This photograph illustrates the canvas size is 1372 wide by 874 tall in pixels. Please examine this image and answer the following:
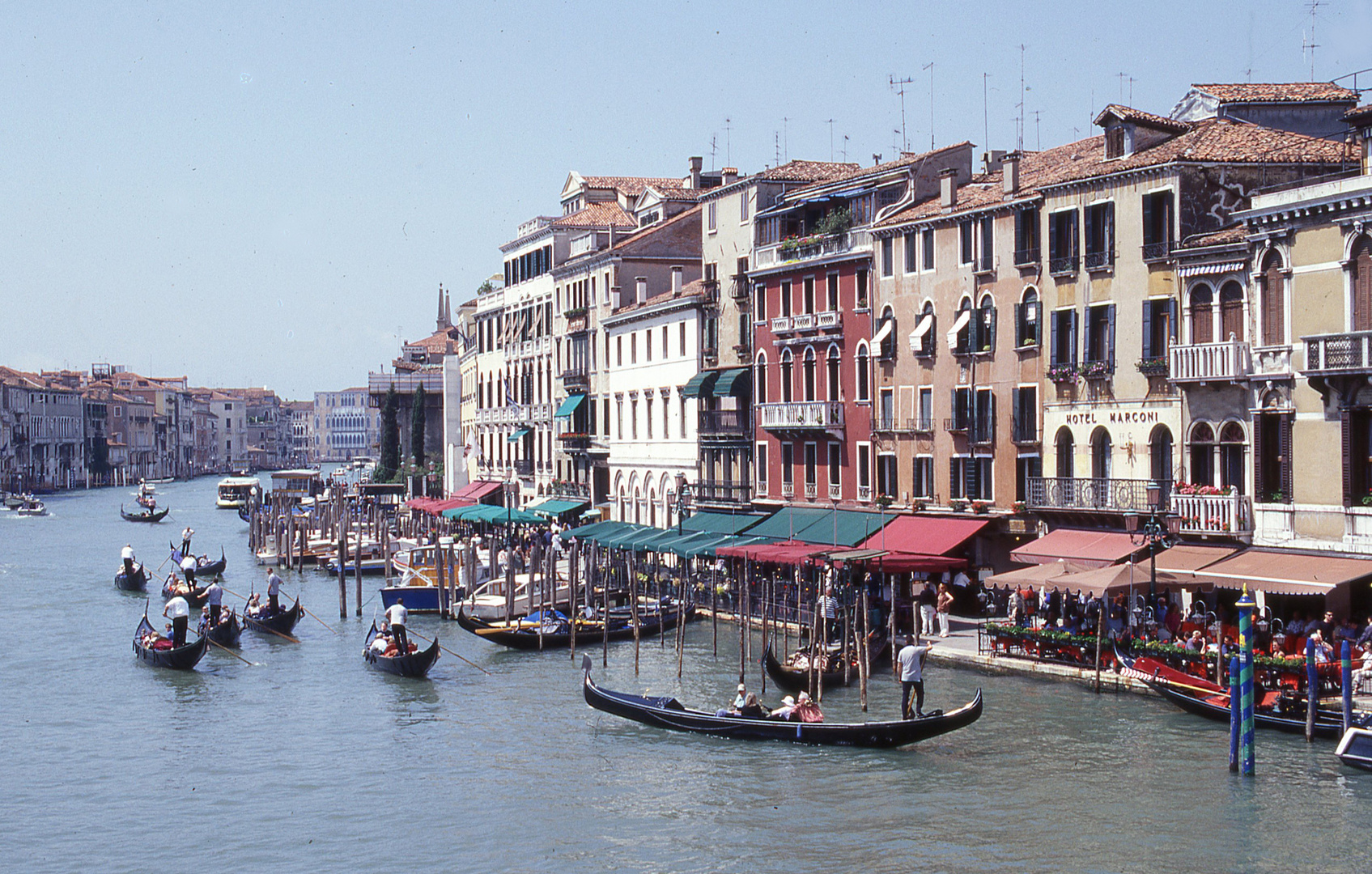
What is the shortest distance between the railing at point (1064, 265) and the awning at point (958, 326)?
8.48 feet

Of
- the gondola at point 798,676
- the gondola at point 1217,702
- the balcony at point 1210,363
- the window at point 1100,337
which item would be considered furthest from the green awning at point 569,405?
the gondola at point 1217,702

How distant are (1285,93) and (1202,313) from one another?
6082mm

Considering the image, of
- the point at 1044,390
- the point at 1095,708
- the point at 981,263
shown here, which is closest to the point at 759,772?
the point at 1095,708

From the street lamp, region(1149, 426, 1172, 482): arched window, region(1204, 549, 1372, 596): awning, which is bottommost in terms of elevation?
region(1204, 549, 1372, 596): awning

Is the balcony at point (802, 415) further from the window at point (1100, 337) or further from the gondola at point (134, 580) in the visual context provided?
the gondola at point (134, 580)

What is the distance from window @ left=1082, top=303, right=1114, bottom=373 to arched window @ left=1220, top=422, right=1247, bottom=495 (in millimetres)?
3089

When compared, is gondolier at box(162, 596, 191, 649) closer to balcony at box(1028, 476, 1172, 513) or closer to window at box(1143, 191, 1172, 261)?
balcony at box(1028, 476, 1172, 513)

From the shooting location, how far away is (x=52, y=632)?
3878cm

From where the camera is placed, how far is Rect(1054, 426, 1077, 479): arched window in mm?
29641

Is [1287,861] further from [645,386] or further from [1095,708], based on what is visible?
[645,386]

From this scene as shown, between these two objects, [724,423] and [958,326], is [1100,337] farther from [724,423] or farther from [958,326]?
[724,423]

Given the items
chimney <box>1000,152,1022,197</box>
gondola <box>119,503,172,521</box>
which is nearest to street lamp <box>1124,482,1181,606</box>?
chimney <box>1000,152,1022,197</box>

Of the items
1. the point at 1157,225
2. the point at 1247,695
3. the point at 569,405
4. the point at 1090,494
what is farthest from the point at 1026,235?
the point at 569,405

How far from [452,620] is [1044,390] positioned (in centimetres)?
Result: 1668
